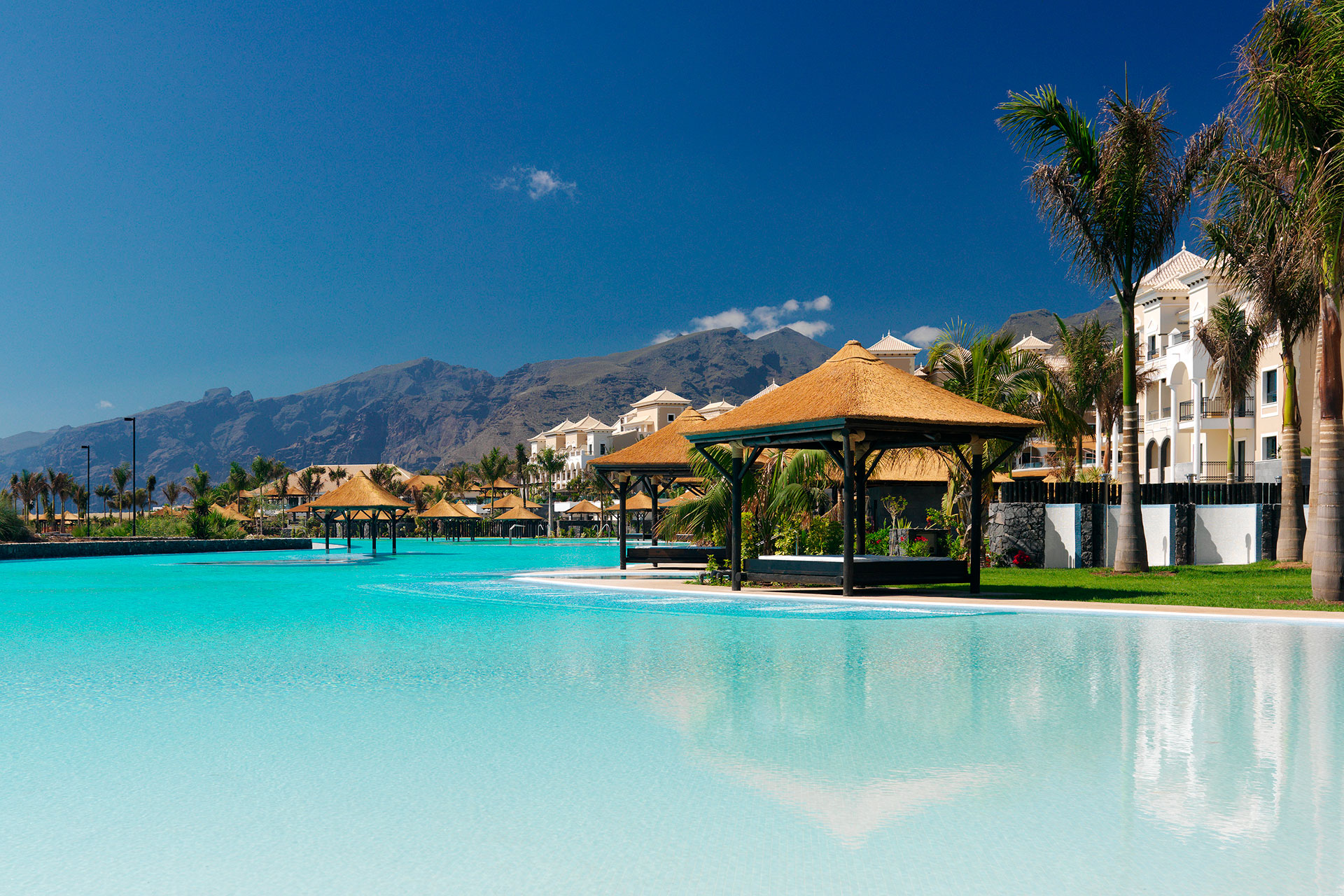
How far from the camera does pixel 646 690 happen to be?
8.33 m

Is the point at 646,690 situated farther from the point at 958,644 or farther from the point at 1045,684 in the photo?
the point at 958,644

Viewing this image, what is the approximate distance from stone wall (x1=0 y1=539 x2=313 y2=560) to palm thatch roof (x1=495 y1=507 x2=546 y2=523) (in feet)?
61.3

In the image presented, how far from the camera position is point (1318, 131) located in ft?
45.8

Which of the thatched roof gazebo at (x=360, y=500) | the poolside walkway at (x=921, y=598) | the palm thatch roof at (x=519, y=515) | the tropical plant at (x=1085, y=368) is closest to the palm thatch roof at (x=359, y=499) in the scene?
the thatched roof gazebo at (x=360, y=500)

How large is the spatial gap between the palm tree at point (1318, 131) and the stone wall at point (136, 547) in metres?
41.6

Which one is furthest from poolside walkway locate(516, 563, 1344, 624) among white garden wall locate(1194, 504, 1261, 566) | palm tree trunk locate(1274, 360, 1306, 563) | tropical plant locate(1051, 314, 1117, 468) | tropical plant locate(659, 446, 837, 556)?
tropical plant locate(1051, 314, 1117, 468)

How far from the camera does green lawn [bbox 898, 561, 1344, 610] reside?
15172 millimetres

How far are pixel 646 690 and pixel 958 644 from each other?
4.33 m

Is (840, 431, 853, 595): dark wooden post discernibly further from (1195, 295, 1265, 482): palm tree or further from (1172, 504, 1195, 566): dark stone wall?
(1195, 295, 1265, 482): palm tree

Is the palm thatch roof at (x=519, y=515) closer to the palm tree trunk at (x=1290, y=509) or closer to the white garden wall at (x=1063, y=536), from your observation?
the white garden wall at (x=1063, y=536)

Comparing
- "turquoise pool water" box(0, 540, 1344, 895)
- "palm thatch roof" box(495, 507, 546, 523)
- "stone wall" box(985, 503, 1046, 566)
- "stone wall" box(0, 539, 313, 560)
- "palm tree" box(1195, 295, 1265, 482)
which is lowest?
"stone wall" box(0, 539, 313, 560)

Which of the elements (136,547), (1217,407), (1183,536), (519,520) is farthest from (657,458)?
(519,520)

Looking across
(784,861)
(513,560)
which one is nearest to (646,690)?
(784,861)

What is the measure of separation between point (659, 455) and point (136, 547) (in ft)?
99.0
